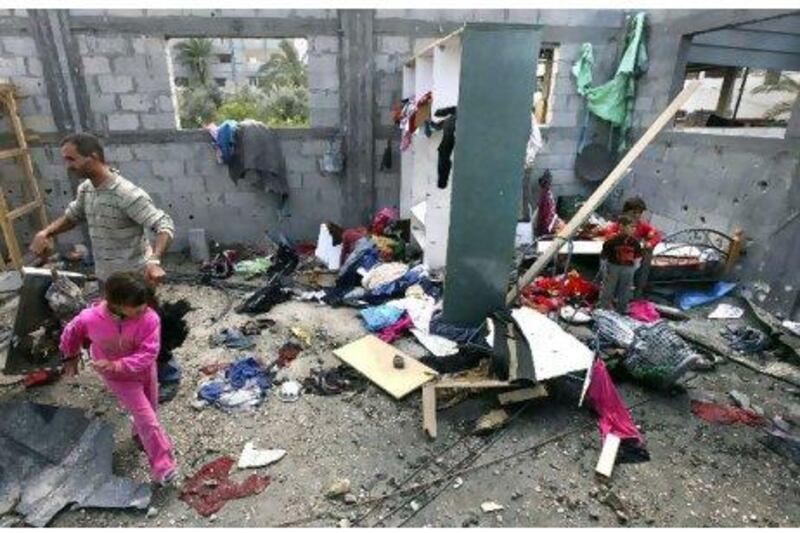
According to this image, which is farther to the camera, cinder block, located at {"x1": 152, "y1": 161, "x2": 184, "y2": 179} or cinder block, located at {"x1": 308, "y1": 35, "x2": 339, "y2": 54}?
cinder block, located at {"x1": 152, "y1": 161, "x2": 184, "y2": 179}

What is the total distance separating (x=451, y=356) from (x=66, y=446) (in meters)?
3.05

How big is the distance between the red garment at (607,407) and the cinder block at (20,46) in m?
7.97

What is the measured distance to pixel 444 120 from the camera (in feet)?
15.8

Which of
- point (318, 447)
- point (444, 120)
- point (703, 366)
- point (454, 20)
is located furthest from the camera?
point (454, 20)

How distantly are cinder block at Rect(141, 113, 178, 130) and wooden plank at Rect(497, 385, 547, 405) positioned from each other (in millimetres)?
6154

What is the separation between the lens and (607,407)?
3.50 metres

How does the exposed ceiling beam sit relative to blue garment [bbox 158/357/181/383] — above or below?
above

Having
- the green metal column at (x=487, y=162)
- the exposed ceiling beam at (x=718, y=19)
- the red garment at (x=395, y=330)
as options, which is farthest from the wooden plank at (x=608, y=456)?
the exposed ceiling beam at (x=718, y=19)

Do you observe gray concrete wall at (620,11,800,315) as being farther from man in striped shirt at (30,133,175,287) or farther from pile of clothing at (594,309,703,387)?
man in striped shirt at (30,133,175,287)

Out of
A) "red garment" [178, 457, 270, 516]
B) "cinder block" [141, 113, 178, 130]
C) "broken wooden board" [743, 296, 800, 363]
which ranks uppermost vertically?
"cinder block" [141, 113, 178, 130]

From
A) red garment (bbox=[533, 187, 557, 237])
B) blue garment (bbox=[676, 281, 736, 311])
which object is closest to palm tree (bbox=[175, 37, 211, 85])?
red garment (bbox=[533, 187, 557, 237])

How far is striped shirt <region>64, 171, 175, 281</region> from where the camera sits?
3096 mm

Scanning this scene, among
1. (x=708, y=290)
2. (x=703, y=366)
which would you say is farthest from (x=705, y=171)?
(x=703, y=366)

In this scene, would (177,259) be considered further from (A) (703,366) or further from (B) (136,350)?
(A) (703,366)
